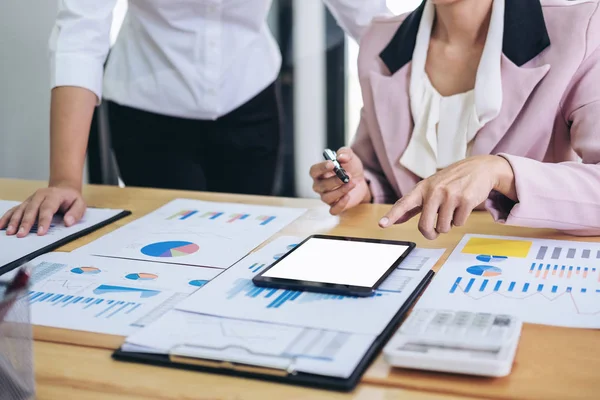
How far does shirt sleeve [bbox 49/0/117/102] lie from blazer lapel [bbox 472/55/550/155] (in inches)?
29.9

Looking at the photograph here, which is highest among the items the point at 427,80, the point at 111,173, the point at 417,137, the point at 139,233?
the point at 427,80

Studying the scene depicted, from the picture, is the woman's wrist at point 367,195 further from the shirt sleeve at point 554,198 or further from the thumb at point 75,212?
the thumb at point 75,212

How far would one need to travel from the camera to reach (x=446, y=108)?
1.43 meters

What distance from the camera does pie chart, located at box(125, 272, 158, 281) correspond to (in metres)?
0.99

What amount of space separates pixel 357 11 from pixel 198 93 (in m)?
0.42

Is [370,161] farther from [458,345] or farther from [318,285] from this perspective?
[458,345]

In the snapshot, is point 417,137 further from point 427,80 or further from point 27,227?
point 27,227

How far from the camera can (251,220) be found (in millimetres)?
1296

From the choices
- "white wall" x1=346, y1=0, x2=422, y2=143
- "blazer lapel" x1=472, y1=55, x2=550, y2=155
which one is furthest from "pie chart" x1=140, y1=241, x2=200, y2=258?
"white wall" x1=346, y1=0, x2=422, y2=143

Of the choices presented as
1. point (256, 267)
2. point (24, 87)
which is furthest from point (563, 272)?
point (24, 87)

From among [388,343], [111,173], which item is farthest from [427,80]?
[111,173]

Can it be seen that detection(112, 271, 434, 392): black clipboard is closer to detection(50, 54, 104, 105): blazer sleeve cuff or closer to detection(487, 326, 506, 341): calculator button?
detection(487, 326, 506, 341): calculator button

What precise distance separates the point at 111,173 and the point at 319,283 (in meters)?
2.56

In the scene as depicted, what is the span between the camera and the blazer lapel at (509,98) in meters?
1.34
